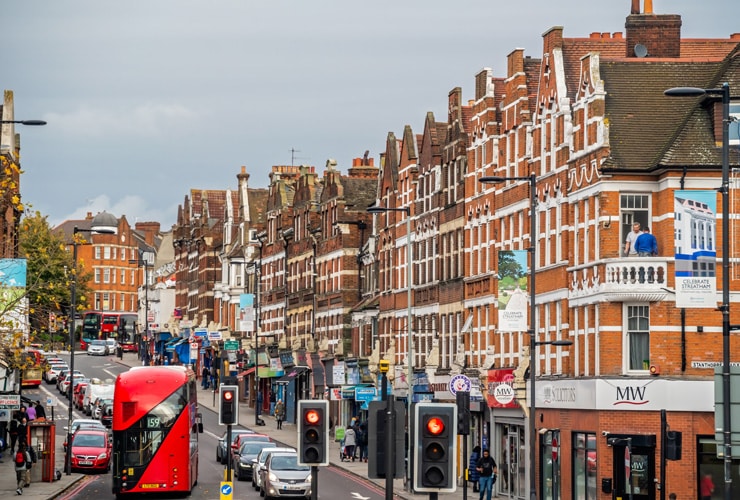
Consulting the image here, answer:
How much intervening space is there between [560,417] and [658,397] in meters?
6.00

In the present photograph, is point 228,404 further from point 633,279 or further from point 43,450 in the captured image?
point 43,450

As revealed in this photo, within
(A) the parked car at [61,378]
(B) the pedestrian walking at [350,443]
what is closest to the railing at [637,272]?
(B) the pedestrian walking at [350,443]

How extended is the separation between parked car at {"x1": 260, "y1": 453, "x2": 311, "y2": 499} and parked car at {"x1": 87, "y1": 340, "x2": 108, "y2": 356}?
107m

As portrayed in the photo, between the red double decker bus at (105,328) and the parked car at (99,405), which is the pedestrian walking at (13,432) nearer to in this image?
the parked car at (99,405)

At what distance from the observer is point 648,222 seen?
4600 cm

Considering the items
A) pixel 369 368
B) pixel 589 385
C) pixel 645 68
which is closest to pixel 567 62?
pixel 645 68

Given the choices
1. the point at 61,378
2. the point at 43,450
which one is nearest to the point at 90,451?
the point at 43,450

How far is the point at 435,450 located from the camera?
2267 centimetres

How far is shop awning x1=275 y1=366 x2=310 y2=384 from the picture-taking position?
9506 centimetres

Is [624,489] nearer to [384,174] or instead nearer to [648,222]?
[648,222]

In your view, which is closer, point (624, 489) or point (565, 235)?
point (624, 489)

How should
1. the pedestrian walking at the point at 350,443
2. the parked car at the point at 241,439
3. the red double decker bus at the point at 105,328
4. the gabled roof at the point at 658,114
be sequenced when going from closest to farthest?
the gabled roof at the point at 658,114, the parked car at the point at 241,439, the pedestrian walking at the point at 350,443, the red double decker bus at the point at 105,328

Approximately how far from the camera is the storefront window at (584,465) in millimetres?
46812

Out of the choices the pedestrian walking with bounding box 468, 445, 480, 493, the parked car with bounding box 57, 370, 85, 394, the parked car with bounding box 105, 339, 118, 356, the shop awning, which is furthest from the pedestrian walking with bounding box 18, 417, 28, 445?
the parked car with bounding box 105, 339, 118, 356
